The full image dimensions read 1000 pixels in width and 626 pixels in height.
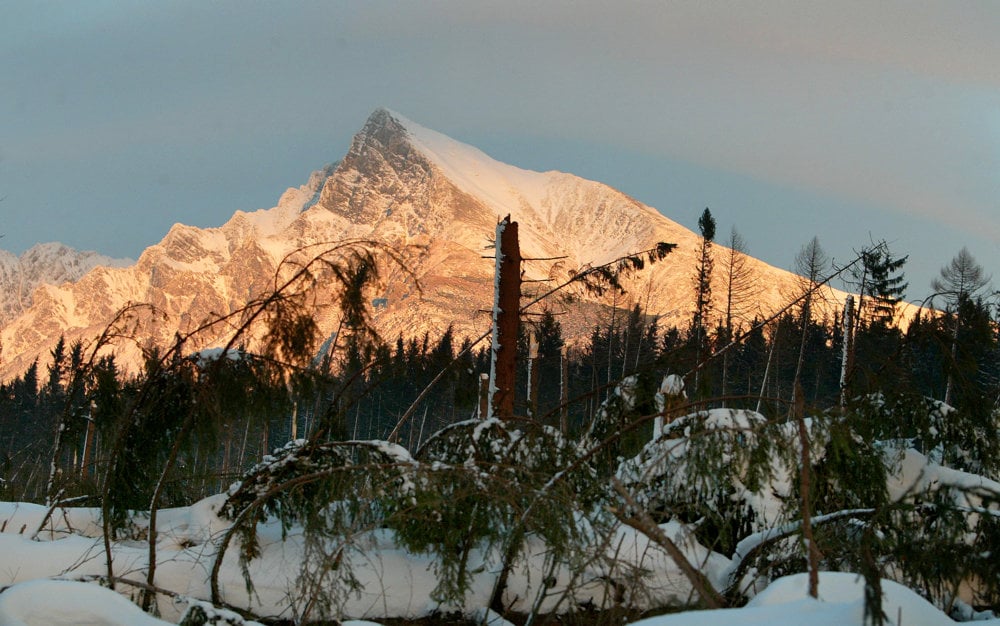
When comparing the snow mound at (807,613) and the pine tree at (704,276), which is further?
the pine tree at (704,276)

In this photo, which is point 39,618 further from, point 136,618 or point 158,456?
point 158,456

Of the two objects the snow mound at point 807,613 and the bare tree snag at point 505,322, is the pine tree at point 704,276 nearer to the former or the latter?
the bare tree snag at point 505,322

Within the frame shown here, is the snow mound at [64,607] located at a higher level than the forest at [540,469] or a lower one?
lower

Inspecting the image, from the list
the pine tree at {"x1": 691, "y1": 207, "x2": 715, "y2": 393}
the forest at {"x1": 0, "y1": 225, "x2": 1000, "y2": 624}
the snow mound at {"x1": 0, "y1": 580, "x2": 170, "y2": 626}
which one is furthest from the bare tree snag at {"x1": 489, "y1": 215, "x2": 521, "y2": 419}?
the pine tree at {"x1": 691, "y1": 207, "x2": 715, "y2": 393}

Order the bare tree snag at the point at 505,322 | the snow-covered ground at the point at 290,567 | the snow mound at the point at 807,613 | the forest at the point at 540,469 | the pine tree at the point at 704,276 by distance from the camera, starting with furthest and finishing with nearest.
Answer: the pine tree at the point at 704,276
the bare tree snag at the point at 505,322
the snow-covered ground at the point at 290,567
the forest at the point at 540,469
the snow mound at the point at 807,613

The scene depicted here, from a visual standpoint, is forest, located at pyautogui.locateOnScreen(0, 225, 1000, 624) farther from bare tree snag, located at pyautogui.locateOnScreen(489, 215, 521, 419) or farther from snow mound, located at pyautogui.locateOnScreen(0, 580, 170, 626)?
bare tree snag, located at pyautogui.locateOnScreen(489, 215, 521, 419)

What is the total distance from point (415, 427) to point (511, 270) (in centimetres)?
4431

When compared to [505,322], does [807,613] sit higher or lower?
lower

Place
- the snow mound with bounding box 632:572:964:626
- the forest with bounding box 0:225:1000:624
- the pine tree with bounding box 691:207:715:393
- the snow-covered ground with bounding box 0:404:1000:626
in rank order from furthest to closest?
1. the pine tree with bounding box 691:207:715:393
2. the snow-covered ground with bounding box 0:404:1000:626
3. the forest with bounding box 0:225:1000:624
4. the snow mound with bounding box 632:572:964:626

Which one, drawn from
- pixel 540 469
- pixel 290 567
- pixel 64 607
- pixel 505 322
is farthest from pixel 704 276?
pixel 64 607

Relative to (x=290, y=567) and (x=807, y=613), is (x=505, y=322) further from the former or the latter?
(x=807, y=613)

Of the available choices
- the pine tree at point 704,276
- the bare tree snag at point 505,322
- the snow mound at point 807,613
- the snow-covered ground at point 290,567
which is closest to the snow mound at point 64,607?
the snow-covered ground at point 290,567

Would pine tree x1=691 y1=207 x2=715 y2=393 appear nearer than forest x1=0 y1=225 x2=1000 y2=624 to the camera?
No

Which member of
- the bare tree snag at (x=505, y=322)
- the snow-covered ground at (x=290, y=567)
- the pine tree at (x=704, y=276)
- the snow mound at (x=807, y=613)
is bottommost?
the snow-covered ground at (x=290, y=567)
